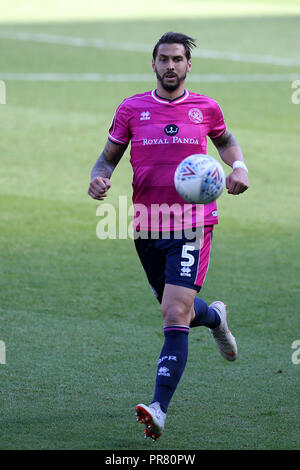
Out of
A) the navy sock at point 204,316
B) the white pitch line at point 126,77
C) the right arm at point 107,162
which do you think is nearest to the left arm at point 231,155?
the right arm at point 107,162

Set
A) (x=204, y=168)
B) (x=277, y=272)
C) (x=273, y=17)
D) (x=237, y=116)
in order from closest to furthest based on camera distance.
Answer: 1. (x=204, y=168)
2. (x=277, y=272)
3. (x=237, y=116)
4. (x=273, y=17)

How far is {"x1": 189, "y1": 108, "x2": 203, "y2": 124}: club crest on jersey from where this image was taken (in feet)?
20.8

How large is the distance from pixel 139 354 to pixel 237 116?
1049 cm

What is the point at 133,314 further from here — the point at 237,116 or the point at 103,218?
the point at 237,116

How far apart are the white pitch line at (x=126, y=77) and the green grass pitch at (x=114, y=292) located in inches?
11.0

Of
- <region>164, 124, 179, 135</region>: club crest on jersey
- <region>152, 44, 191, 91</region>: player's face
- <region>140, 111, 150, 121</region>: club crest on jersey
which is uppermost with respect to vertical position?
<region>152, 44, 191, 91</region>: player's face

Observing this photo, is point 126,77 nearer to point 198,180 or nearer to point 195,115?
point 195,115

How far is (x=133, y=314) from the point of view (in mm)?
8422

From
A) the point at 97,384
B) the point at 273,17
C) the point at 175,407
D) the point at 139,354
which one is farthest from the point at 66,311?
the point at 273,17

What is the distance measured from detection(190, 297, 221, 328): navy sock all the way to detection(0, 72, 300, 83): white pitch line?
43.5 feet

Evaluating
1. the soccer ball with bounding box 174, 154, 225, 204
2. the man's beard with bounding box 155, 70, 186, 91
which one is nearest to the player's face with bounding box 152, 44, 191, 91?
the man's beard with bounding box 155, 70, 186, 91

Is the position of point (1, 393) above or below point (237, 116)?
below

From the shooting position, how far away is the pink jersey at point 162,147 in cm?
620

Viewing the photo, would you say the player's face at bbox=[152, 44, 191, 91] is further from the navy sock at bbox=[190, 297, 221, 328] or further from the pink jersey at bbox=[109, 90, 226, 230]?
the navy sock at bbox=[190, 297, 221, 328]
